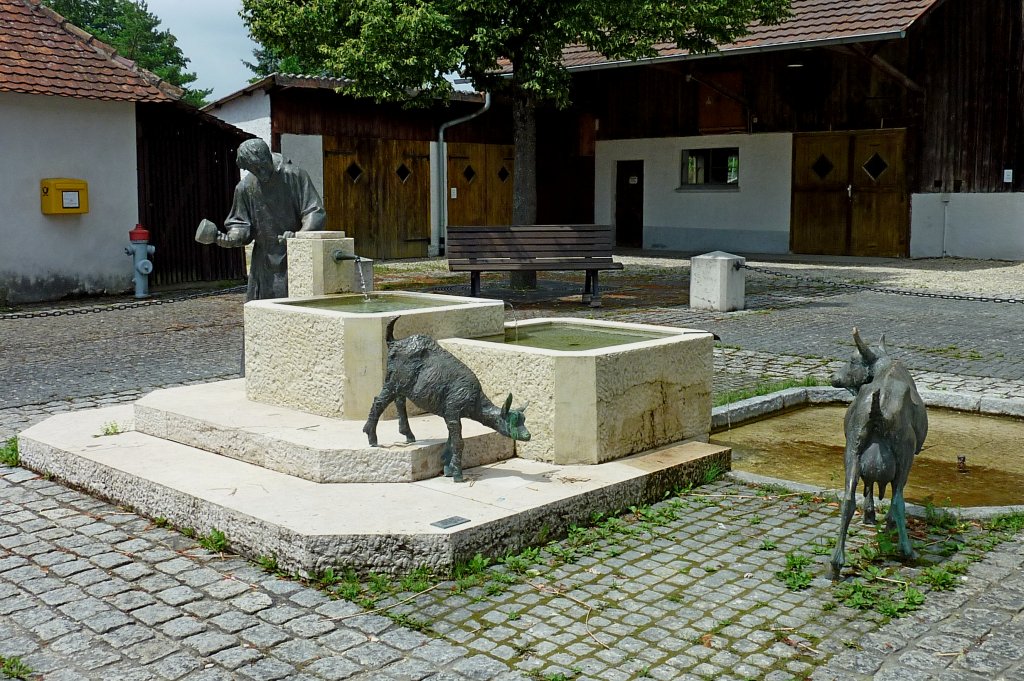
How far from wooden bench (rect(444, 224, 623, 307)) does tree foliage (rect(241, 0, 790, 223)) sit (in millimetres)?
2053

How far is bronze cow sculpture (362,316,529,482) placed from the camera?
5539 mm

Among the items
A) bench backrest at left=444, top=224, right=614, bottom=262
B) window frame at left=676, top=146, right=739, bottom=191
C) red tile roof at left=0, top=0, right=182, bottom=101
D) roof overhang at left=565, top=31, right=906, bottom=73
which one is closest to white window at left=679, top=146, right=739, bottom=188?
window frame at left=676, top=146, right=739, bottom=191

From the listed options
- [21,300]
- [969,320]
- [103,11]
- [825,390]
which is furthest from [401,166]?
[103,11]

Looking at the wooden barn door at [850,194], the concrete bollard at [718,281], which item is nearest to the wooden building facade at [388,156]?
the wooden barn door at [850,194]

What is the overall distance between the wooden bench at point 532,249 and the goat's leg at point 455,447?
353 inches

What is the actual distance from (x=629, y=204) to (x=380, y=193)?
699 centimetres

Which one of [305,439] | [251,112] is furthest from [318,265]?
[251,112]

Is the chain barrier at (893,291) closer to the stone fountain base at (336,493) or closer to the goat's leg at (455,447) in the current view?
the stone fountain base at (336,493)

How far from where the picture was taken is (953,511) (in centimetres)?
555

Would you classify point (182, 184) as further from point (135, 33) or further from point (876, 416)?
point (135, 33)

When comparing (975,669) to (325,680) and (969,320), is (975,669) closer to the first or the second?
(325,680)

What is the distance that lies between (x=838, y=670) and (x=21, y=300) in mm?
14078

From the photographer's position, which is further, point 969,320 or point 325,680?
point 969,320

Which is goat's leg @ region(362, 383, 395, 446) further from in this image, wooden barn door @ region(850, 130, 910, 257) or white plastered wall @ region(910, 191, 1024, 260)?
wooden barn door @ region(850, 130, 910, 257)
